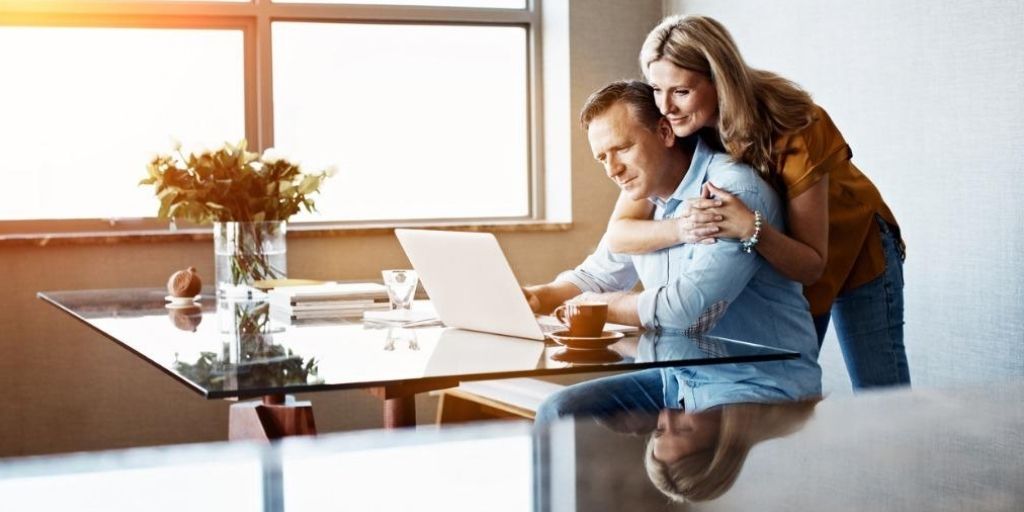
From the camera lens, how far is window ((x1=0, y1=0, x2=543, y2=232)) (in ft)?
13.9

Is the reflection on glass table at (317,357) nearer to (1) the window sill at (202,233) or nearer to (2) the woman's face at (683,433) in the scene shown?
(2) the woman's face at (683,433)

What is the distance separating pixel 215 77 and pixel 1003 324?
111 inches

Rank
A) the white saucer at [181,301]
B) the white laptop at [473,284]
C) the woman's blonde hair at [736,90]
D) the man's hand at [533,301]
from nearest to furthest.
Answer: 1. the white laptop at [473,284]
2. the woman's blonde hair at [736,90]
3. the man's hand at [533,301]
4. the white saucer at [181,301]

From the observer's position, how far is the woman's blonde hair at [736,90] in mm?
2309

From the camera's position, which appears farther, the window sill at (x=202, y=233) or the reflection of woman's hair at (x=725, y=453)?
the window sill at (x=202, y=233)

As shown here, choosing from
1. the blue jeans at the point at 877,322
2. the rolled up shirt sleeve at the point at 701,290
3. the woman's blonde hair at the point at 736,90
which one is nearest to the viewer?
the rolled up shirt sleeve at the point at 701,290

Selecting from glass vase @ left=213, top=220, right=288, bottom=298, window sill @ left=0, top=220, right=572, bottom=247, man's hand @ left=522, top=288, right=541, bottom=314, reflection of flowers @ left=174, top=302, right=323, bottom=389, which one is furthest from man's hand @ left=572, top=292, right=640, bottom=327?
window sill @ left=0, top=220, right=572, bottom=247

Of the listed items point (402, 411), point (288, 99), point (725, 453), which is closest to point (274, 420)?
point (402, 411)

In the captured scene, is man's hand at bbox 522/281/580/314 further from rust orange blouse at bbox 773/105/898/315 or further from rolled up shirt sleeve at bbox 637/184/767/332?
rust orange blouse at bbox 773/105/898/315

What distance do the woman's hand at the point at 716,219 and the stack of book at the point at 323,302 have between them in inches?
29.5

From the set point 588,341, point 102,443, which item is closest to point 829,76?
point 588,341

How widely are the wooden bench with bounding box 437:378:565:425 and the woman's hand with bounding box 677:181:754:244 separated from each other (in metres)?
0.99

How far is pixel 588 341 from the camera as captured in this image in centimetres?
184

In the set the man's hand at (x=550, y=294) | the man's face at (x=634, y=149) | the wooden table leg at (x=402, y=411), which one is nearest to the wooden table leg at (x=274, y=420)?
the wooden table leg at (x=402, y=411)
